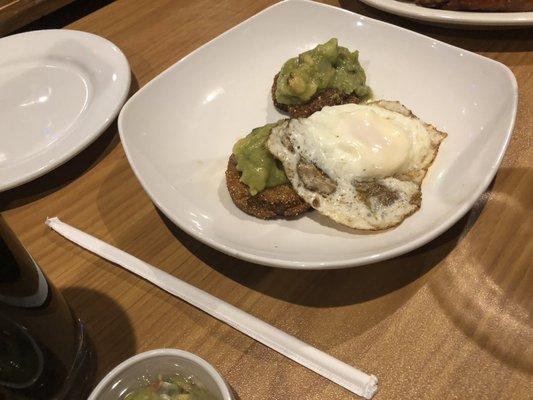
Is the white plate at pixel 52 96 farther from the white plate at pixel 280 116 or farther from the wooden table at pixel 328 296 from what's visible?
the white plate at pixel 280 116

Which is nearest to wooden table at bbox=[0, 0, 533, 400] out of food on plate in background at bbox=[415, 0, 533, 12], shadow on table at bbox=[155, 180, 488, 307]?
shadow on table at bbox=[155, 180, 488, 307]

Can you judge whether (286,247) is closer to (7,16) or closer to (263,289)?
(263,289)

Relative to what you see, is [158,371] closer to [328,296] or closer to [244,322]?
[244,322]

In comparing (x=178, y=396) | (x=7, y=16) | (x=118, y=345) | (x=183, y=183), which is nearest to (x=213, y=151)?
(x=183, y=183)

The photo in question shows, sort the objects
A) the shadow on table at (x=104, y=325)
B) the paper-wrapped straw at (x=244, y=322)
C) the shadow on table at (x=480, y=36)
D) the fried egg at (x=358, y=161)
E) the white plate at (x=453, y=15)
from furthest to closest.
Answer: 1. the shadow on table at (x=480, y=36)
2. the white plate at (x=453, y=15)
3. the fried egg at (x=358, y=161)
4. the shadow on table at (x=104, y=325)
5. the paper-wrapped straw at (x=244, y=322)

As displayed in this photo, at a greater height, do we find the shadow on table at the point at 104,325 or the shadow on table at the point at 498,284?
the shadow on table at the point at 498,284

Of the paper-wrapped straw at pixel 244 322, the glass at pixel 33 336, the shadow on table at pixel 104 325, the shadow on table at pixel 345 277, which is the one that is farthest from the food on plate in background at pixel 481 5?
the glass at pixel 33 336

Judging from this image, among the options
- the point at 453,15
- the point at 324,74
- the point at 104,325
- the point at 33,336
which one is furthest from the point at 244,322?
the point at 453,15
